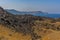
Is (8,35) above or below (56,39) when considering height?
above

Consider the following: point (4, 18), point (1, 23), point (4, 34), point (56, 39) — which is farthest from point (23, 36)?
point (56, 39)

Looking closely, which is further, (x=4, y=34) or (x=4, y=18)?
(x=4, y=18)

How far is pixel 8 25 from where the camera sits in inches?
662

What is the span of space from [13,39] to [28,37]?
175 cm

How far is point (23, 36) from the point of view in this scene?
1522 centimetres

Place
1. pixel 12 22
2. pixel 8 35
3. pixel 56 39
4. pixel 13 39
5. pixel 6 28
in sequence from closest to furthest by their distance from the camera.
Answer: pixel 13 39
pixel 8 35
pixel 6 28
pixel 12 22
pixel 56 39

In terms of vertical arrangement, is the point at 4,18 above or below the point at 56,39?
above

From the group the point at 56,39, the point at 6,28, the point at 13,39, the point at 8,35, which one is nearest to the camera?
the point at 13,39

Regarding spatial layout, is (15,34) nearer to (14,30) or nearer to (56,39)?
(14,30)

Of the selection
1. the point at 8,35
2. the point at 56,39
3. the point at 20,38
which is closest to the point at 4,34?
the point at 8,35

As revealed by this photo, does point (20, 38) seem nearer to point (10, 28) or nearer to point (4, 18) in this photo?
point (10, 28)

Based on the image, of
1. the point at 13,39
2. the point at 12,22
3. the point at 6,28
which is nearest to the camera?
the point at 13,39

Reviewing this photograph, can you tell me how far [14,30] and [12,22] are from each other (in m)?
2.61

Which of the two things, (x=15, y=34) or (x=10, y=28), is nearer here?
(x=15, y=34)
